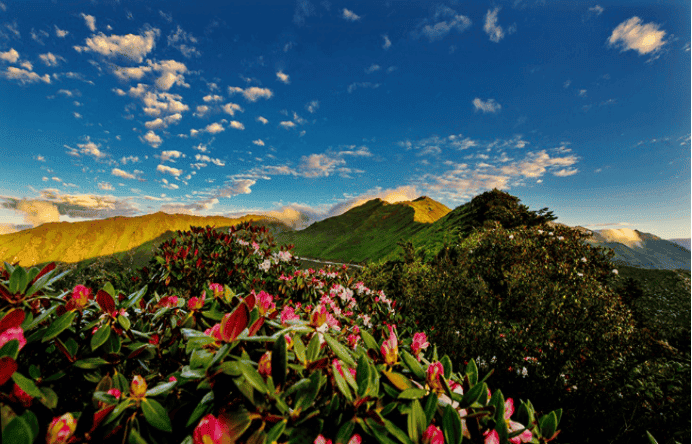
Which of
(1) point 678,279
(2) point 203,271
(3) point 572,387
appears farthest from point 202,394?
(1) point 678,279

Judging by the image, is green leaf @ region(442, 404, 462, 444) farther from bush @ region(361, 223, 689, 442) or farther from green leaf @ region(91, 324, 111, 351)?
bush @ region(361, 223, 689, 442)

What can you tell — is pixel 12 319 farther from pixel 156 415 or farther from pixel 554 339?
pixel 554 339

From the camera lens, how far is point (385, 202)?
582ft

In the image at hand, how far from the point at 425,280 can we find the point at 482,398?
Result: 7126 millimetres

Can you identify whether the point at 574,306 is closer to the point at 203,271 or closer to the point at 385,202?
the point at 203,271

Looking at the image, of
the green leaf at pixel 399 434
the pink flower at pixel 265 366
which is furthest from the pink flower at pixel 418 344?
the pink flower at pixel 265 366

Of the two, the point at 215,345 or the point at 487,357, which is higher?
the point at 215,345

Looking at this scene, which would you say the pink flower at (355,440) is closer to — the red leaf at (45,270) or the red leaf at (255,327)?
the red leaf at (255,327)

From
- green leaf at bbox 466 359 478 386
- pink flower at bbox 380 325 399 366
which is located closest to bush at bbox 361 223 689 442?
green leaf at bbox 466 359 478 386

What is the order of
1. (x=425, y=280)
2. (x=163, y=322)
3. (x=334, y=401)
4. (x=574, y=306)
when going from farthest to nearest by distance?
(x=425, y=280) < (x=574, y=306) < (x=163, y=322) < (x=334, y=401)

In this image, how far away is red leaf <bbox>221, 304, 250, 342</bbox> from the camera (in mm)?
1148

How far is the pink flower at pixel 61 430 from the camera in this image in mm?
897

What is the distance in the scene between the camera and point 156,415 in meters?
1.00

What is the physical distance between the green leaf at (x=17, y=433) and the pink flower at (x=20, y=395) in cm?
19
